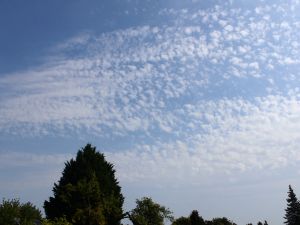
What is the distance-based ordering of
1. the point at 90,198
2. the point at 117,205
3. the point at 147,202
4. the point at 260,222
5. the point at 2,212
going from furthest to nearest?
the point at 260,222 < the point at 147,202 < the point at 117,205 < the point at 90,198 < the point at 2,212

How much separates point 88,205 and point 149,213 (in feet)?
49.8

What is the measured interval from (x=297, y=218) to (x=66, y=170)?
40.5 metres

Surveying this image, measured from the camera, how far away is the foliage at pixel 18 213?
1752 inches

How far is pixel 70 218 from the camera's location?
55656 millimetres

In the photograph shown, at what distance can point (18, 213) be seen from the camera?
45625 mm

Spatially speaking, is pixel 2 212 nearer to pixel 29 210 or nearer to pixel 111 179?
pixel 29 210

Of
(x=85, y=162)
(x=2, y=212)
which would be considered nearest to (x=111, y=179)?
(x=85, y=162)

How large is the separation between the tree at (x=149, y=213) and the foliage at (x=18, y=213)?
795 inches

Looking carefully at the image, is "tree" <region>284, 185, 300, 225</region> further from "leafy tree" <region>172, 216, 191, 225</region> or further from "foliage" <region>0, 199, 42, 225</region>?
"foliage" <region>0, 199, 42, 225</region>

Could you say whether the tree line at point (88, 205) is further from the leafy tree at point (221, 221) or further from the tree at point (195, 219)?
the leafy tree at point (221, 221)

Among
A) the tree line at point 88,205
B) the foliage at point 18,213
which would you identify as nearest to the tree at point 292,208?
the tree line at point 88,205

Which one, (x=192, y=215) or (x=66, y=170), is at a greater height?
(x=66, y=170)

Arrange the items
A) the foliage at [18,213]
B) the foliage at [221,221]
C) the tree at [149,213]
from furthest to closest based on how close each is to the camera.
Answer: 1. the foliage at [221,221]
2. the tree at [149,213]
3. the foliage at [18,213]

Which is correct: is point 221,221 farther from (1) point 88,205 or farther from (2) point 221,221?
(1) point 88,205
